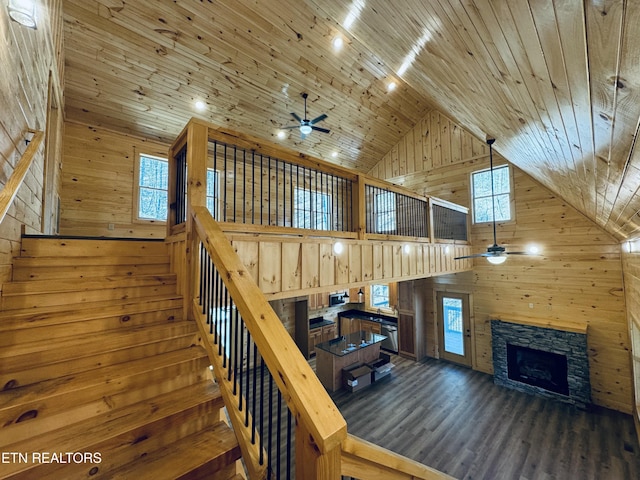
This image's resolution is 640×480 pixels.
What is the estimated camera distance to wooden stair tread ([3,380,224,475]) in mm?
1278

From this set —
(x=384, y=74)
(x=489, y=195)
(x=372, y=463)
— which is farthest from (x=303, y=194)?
(x=489, y=195)

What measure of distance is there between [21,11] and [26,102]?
39.0 inches

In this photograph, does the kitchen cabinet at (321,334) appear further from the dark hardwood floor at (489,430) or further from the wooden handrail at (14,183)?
the wooden handrail at (14,183)

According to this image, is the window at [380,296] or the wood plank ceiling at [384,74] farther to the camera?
the window at [380,296]

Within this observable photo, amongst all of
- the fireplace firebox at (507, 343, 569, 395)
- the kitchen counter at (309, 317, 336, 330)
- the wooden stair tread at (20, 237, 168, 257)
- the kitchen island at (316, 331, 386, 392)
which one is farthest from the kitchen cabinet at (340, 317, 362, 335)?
the wooden stair tread at (20, 237, 168, 257)

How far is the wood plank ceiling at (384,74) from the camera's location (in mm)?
916

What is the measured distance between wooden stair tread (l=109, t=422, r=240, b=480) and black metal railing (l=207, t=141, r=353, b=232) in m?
1.54

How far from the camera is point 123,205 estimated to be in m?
5.15

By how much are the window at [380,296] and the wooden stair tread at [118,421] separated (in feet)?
25.1

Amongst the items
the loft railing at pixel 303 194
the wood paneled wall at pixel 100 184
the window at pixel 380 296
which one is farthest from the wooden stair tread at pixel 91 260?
the window at pixel 380 296

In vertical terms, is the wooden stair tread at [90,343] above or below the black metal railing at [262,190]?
below

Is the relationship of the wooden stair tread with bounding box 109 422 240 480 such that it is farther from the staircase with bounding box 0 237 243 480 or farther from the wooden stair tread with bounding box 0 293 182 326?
the wooden stair tread with bounding box 0 293 182 326

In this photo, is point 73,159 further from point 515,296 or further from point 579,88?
point 515,296

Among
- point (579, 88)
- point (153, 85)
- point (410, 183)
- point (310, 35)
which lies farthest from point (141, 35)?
point (410, 183)
